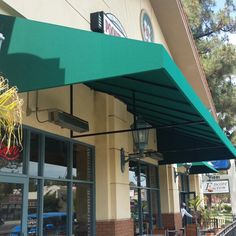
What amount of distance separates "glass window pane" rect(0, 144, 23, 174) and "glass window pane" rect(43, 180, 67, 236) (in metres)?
0.87

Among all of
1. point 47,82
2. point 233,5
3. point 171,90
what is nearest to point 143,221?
point 171,90

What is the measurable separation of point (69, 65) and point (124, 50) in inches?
25.7

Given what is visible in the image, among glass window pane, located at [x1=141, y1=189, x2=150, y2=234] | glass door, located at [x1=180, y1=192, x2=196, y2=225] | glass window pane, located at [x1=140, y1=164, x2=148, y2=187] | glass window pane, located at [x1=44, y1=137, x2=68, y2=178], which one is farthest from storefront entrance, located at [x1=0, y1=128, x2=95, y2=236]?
glass door, located at [x1=180, y1=192, x2=196, y2=225]

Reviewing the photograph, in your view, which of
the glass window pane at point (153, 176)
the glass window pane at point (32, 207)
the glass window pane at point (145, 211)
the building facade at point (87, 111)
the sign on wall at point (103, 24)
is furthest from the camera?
the glass window pane at point (153, 176)

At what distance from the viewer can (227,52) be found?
26641 millimetres

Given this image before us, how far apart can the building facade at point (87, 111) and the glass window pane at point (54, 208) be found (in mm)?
17

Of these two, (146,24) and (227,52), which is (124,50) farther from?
(227,52)

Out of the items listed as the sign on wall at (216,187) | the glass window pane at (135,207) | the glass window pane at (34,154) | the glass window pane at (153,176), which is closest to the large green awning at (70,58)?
the glass window pane at (34,154)

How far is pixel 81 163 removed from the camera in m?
8.73

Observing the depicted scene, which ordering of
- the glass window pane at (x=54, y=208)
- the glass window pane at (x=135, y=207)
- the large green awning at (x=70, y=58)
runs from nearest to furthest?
the large green awning at (x=70, y=58), the glass window pane at (x=54, y=208), the glass window pane at (x=135, y=207)

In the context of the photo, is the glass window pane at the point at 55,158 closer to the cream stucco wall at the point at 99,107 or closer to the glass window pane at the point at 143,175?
the cream stucco wall at the point at 99,107

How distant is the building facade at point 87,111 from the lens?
4875mm

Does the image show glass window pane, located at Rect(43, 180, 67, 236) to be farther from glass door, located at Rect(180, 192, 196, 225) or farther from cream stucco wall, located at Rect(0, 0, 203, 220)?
glass door, located at Rect(180, 192, 196, 225)

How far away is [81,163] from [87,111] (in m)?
1.11
